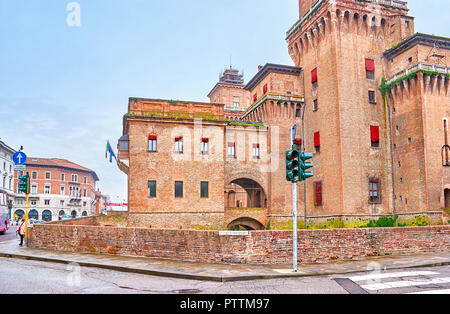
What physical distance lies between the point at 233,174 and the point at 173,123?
7855 millimetres

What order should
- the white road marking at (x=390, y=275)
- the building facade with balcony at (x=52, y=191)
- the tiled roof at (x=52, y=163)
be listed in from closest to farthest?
1. the white road marking at (x=390, y=275)
2. the building facade with balcony at (x=52, y=191)
3. the tiled roof at (x=52, y=163)

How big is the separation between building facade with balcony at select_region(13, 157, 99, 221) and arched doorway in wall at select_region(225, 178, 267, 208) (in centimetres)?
4651

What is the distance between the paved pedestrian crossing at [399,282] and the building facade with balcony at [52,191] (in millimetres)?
80472

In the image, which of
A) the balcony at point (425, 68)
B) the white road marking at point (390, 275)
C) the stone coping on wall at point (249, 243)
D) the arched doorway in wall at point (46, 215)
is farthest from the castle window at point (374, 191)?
the arched doorway in wall at point (46, 215)

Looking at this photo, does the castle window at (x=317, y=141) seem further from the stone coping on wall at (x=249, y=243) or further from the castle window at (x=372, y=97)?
the stone coping on wall at (x=249, y=243)

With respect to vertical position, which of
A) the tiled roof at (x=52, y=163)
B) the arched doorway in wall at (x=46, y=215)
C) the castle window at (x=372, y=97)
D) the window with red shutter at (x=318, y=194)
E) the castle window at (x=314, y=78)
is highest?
the castle window at (x=314, y=78)

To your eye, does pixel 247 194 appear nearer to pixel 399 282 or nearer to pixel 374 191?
pixel 374 191

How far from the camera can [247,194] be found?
4588 centimetres

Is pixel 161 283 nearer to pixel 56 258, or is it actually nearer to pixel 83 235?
pixel 56 258

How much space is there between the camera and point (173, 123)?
36.4 metres

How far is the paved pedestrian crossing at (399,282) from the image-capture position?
9758 millimetres

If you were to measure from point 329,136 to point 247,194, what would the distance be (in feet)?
42.1

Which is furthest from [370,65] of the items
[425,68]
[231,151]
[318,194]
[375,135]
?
[231,151]
